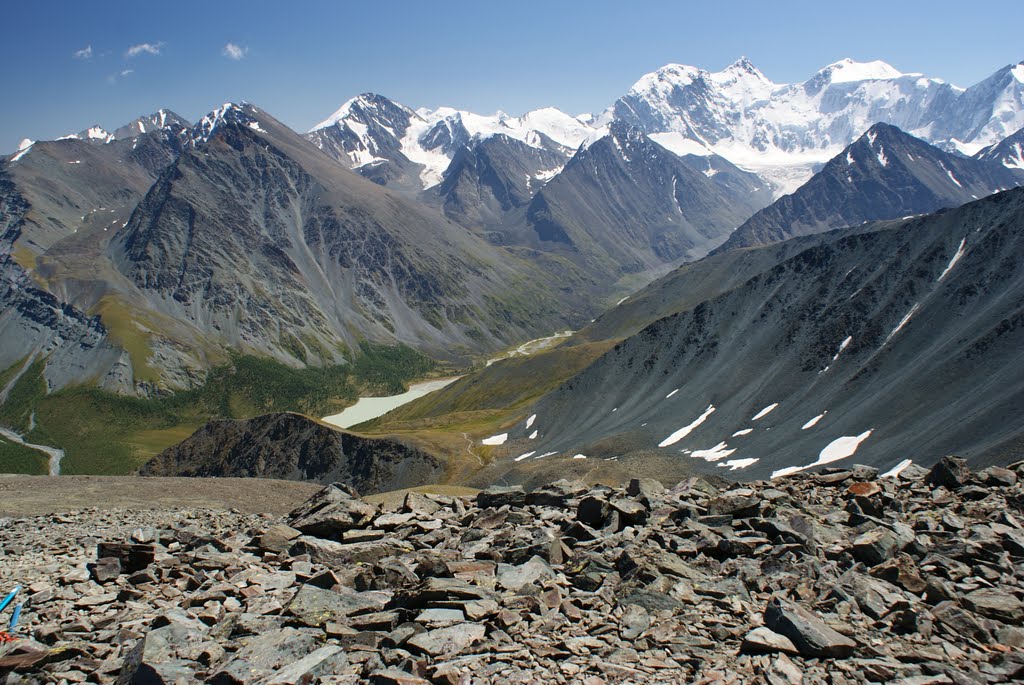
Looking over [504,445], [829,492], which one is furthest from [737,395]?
[829,492]

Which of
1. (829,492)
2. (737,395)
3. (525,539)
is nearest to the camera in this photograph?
(525,539)

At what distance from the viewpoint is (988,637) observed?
1602 centimetres

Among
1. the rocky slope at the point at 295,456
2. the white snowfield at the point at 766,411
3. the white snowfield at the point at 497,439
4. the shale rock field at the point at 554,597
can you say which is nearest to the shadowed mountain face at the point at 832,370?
the white snowfield at the point at 766,411

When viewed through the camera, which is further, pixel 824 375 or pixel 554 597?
pixel 824 375

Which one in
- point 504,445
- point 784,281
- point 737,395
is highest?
point 784,281

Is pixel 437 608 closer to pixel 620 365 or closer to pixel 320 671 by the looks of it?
pixel 320 671

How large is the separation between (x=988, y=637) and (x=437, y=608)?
13.7 m

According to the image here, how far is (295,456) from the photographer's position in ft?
433

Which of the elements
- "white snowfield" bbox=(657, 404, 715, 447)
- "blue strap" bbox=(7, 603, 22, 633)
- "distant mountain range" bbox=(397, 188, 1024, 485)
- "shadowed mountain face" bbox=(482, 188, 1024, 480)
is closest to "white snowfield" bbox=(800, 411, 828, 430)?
"distant mountain range" bbox=(397, 188, 1024, 485)

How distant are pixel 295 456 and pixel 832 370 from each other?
10047 cm

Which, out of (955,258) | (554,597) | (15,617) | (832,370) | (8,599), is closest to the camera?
(15,617)

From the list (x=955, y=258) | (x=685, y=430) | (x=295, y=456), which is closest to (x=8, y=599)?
(x=685, y=430)

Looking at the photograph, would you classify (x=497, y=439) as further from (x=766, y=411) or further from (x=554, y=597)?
(x=554, y=597)

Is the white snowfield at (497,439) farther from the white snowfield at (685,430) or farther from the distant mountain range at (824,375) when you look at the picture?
the white snowfield at (685,430)
